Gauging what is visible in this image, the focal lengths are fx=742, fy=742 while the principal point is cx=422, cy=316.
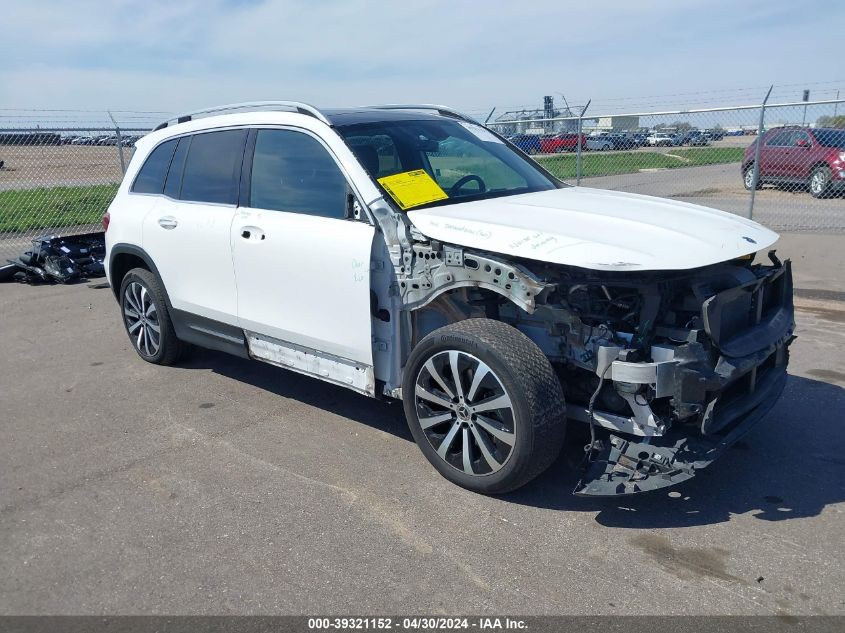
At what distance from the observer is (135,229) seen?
19.1 feet

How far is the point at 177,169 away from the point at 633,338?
3.73 meters

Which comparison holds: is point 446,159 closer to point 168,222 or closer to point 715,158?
point 168,222

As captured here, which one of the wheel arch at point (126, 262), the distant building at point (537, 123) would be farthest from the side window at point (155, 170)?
the distant building at point (537, 123)

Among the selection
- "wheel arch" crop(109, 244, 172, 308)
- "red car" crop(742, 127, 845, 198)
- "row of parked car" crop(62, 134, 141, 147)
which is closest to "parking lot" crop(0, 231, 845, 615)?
"wheel arch" crop(109, 244, 172, 308)

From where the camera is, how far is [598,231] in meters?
3.69

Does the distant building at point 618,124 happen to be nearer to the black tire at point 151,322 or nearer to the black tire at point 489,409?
the black tire at point 151,322

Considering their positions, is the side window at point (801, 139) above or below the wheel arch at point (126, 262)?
above

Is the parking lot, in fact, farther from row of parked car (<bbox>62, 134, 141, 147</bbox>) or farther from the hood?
row of parked car (<bbox>62, 134, 141, 147</bbox>)

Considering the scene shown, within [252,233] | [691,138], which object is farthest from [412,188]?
[691,138]

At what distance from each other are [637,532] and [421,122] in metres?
2.97

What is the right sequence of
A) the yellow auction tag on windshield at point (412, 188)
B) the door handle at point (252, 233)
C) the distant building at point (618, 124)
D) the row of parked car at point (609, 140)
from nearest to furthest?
the yellow auction tag on windshield at point (412, 188) < the door handle at point (252, 233) < the distant building at point (618, 124) < the row of parked car at point (609, 140)

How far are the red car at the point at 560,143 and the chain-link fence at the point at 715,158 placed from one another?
0.02 meters

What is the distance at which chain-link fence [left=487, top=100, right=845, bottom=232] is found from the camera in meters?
12.6

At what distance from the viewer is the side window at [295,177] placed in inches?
173
